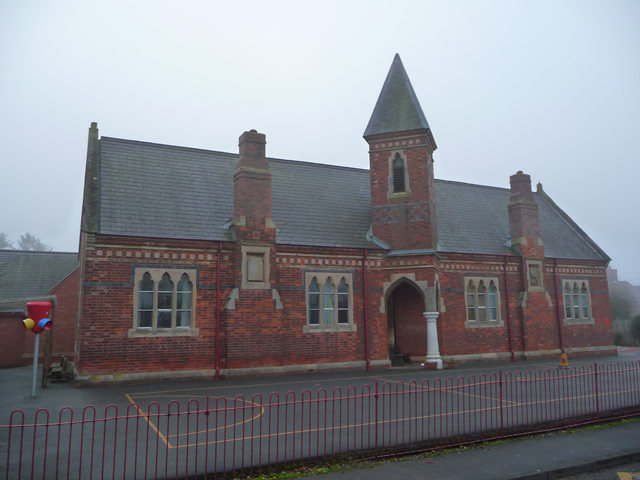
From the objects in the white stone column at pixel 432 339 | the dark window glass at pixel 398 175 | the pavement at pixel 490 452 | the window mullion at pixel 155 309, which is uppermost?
the dark window glass at pixel 398 175

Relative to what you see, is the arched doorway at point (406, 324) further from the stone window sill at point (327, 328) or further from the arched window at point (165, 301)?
the arched window at point (165, 301)

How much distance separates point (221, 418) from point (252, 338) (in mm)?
7481

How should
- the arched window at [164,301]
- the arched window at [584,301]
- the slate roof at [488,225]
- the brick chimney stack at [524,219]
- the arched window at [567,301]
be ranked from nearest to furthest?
the arched window at [164,301]
the slate roof at [488,225]
the brick chimney stack at [524,219]
the arched window at [567,301]
the arched window at [584,301]

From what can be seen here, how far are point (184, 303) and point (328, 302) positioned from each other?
581 cm

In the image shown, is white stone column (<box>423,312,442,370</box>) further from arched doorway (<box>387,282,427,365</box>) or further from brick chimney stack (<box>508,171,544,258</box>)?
brick chimney stack (<box>508,171,544,258</box>)

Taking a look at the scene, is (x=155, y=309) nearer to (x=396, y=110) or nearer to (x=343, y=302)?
(x=343, y=302)

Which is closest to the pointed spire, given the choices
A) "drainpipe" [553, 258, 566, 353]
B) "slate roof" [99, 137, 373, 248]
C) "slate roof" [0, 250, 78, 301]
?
"slate roof" [99, 137, 373, 248]

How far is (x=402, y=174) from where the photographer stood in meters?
22.0

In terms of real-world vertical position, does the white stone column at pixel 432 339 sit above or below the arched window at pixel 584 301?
below

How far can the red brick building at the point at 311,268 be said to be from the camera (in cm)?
1705

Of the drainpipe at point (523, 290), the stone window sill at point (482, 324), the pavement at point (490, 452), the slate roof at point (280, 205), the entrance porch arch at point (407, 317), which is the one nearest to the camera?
the pavement at point (490, 452)

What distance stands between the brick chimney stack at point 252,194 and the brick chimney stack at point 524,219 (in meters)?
13.4

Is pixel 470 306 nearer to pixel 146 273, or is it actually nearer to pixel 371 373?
pixel 371 373

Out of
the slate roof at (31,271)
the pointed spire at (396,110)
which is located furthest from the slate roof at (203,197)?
the slate roof at (31,271)
